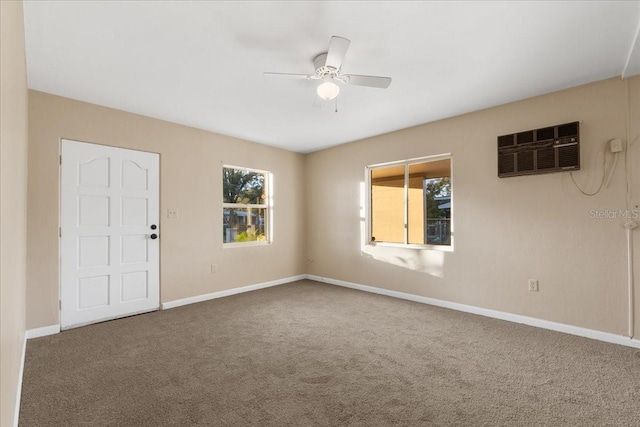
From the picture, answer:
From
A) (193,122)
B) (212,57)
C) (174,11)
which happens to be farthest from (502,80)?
→ (193,122)

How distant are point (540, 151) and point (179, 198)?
14.7 feet

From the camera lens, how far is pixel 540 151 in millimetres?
3373

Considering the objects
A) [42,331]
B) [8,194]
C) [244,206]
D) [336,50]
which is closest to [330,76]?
[336,50]

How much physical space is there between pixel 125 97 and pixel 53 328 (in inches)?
101

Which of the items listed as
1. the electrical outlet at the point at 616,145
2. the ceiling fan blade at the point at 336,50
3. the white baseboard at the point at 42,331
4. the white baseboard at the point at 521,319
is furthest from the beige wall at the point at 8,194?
the electrical outlet at the point at 616,145

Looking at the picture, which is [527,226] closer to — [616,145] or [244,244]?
[616,145]

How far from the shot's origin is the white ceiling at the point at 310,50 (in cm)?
206

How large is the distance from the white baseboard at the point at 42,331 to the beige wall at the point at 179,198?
39mm

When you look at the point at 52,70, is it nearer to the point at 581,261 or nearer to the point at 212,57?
the point at 212,57

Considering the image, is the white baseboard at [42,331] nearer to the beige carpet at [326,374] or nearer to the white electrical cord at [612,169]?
the beige carpet at [326,374]

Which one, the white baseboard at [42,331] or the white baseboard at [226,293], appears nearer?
the white baseboard at [42,331]

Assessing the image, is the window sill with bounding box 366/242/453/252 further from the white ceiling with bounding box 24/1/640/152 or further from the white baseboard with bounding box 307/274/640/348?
the white ceiling with bounding box 24/1/640/152

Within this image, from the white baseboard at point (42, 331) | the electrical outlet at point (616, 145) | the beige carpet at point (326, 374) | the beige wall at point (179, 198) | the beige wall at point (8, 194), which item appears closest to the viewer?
the beige wall at point (8, 194)

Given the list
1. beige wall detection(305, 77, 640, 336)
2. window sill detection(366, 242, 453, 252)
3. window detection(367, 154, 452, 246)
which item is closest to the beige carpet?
beige wall detection(305, 77, 640, 336)
